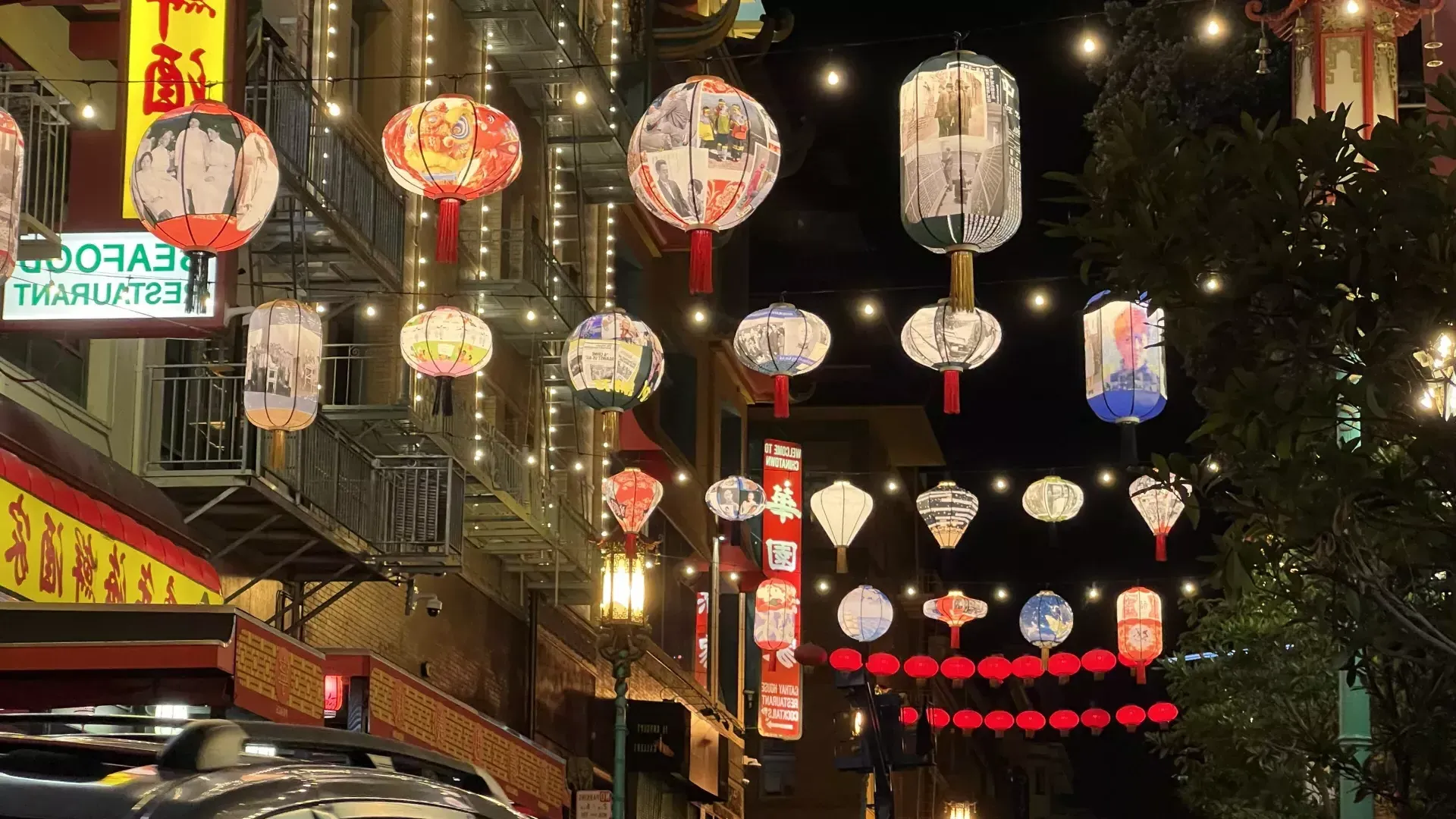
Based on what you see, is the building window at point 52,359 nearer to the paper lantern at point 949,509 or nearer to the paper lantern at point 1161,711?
the paper lantern at point 949,509

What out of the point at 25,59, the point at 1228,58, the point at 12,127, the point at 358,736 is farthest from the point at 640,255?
the point at 358,736

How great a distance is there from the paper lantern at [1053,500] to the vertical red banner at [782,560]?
449 inches

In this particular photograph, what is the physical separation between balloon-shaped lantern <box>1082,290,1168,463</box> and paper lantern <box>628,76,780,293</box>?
212 inches

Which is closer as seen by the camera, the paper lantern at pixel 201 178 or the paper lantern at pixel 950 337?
the paper lantern at pixel 201 178

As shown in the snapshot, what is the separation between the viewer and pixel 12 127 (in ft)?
41.8

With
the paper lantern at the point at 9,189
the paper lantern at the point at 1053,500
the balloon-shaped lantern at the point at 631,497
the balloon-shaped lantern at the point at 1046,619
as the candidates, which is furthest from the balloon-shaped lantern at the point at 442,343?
the balloon-shaped lantern at the point at 1046,619

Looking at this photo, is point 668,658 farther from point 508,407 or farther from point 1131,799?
point 1131,799

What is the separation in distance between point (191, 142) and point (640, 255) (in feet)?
77.3

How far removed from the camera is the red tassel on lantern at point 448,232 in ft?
53.9

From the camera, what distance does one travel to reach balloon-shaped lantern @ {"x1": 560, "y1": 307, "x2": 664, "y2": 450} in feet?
66.3

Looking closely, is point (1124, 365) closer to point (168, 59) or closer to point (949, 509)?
point (168, 59)

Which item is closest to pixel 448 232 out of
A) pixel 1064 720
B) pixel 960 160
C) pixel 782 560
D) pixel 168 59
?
pixel 168 59

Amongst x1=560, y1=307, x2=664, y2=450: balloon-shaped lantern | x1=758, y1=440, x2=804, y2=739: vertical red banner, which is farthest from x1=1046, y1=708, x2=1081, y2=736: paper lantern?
x1=560, y1=307, x2=664, y2=450: balloon-shaped lantern

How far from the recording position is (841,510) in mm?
30188
